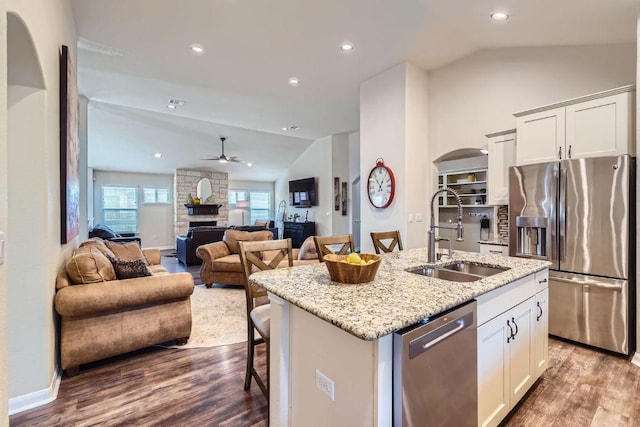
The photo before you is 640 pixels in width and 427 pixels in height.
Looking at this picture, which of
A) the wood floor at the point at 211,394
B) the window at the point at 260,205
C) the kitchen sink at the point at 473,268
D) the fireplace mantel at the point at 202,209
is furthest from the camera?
the window at the point at 260,205

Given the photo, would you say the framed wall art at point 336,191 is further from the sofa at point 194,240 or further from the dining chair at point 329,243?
the dining chair at point 329,243

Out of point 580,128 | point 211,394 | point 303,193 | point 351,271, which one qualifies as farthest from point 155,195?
point 580,128

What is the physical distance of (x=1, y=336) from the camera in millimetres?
1025

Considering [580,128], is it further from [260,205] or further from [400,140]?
[260,205]

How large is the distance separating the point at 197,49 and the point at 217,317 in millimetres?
3159

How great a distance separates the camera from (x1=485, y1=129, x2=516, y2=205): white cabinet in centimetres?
350

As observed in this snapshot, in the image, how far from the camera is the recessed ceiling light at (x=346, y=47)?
340cm

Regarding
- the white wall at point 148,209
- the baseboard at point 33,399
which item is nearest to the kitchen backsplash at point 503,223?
the baseboard at point 33,399

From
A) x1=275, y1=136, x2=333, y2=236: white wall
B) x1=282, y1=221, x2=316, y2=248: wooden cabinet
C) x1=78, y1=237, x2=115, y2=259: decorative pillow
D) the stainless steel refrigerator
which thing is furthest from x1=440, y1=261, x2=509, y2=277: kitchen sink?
→ x1=282, y1=221, x2=316, y2=248: wooden cabinet

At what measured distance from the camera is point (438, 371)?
119 centimetres

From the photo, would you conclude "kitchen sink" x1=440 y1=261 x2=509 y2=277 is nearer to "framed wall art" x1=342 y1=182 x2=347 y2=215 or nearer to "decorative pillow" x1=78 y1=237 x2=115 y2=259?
"decorative pillow" x1=78 y1=237 x2=115 y2=259

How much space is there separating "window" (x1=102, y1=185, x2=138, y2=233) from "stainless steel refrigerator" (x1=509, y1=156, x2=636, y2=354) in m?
10.2

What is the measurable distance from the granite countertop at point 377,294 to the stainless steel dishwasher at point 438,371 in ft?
0.19

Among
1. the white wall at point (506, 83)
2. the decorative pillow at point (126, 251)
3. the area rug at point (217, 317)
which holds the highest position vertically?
the white wall at point (506, 83)
